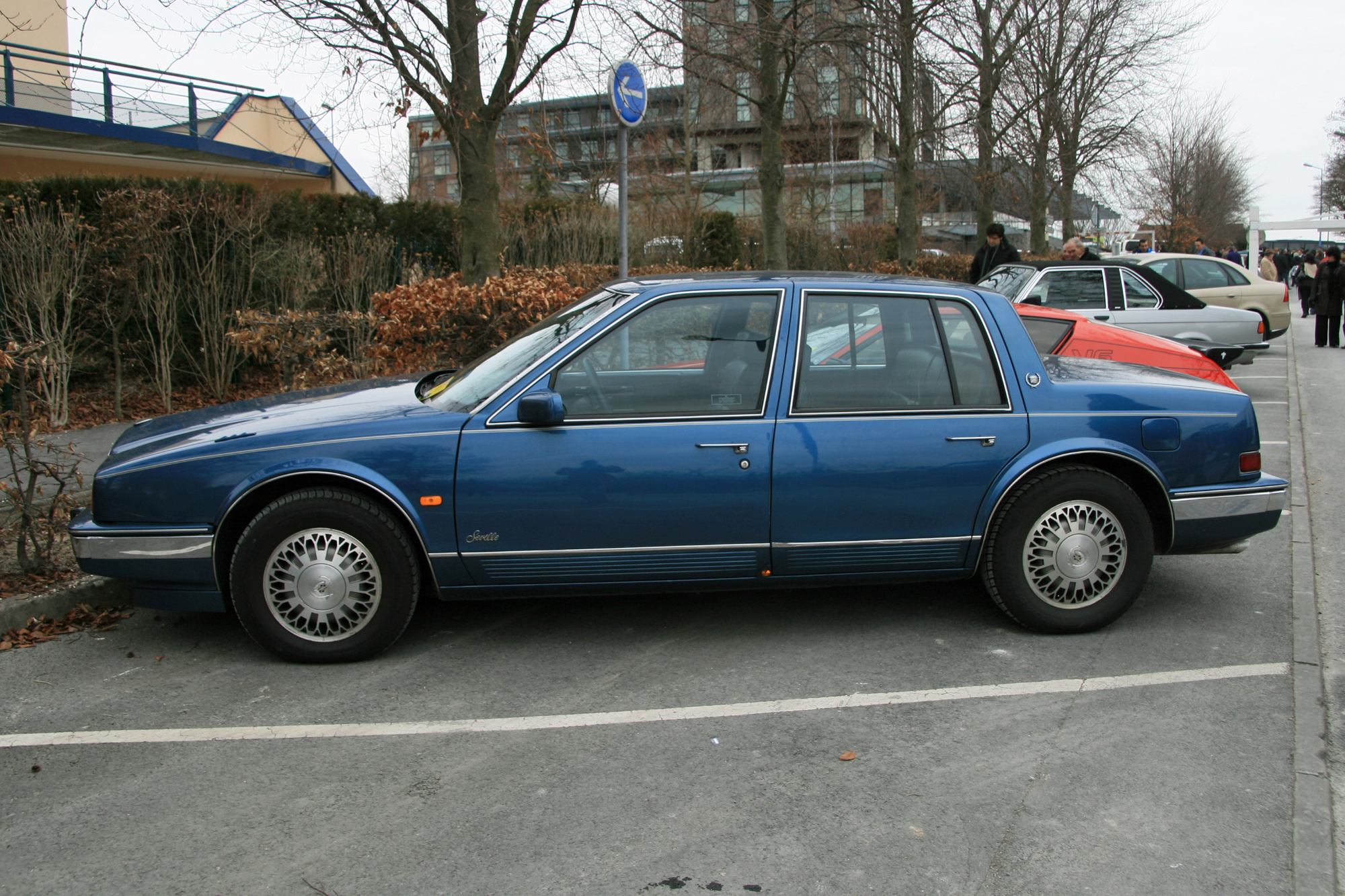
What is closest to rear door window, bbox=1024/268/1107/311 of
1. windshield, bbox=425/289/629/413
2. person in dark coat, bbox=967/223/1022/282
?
person in dark coat, bbox=967/223/1022/282

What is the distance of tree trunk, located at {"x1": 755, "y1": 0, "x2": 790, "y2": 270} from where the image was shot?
48.8 ft

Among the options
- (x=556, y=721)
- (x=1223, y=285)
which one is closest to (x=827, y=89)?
(x=1223, y=285)

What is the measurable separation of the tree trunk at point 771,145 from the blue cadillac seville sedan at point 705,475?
1024 cm

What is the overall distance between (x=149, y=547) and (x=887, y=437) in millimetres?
3101

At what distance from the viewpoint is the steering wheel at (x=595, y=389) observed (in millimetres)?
4348

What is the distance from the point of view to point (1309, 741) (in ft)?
11.7

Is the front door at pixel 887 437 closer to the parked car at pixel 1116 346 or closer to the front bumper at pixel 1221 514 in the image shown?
the front bumper at pixel 1221 514

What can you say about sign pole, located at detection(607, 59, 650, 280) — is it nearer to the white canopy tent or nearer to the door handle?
the door handle

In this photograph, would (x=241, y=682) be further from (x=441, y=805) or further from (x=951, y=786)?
(x=951, y=786)

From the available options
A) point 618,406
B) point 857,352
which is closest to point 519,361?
point 618,406

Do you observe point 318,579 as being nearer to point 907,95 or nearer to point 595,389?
point 595,389

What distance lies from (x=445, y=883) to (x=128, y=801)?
121 cm

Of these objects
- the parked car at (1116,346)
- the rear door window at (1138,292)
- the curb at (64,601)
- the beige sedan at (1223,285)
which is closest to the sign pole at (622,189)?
the parked car at (1116,346)

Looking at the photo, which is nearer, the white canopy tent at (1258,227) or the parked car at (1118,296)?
the parked car at (1118,296)
